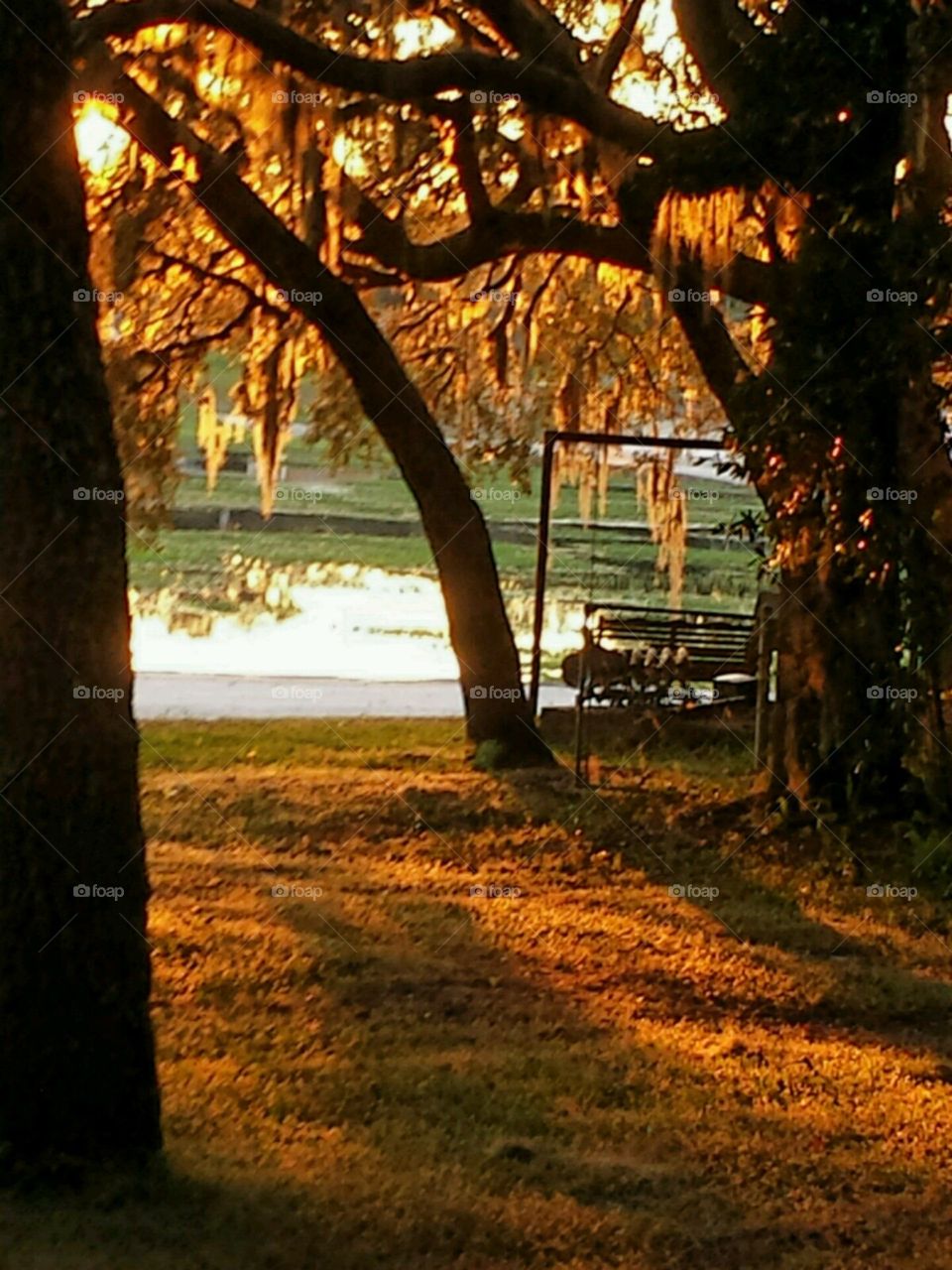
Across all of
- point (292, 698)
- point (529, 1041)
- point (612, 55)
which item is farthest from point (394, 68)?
point (292, 698)

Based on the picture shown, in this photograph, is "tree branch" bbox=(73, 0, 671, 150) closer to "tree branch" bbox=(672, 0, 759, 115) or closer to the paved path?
"tree branch" bbox=(672, 0, 759, 115)

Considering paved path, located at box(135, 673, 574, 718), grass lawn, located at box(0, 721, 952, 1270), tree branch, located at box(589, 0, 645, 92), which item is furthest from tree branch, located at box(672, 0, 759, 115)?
paved path, located at box(135, 673, 574, 718)

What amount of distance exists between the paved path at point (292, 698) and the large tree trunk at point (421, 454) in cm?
297

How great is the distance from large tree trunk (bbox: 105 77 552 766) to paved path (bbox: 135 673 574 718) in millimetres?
2971

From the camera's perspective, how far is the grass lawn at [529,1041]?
3.74 metres

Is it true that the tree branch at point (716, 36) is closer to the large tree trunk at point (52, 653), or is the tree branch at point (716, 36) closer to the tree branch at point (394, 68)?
the tree branch at point (394, 68)

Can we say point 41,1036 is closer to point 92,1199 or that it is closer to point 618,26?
point 92,1199

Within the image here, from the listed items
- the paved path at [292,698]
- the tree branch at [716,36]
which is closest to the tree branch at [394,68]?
the tree branch at [716,36]

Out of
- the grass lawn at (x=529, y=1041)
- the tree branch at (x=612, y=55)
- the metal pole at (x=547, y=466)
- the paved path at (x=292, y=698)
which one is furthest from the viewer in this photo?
the paved path at (x=292, y=698)

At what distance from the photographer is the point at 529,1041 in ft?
17.6

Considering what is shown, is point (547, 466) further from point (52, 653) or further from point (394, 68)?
point (52, 653)

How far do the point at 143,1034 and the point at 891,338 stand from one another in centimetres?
523

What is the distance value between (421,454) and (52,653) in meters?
6.86

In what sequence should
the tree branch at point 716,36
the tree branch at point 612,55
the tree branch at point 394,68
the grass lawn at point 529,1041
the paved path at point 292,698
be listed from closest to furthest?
the grass lawn at point 529,1041
the tree branch at point 394,68
the tree branch at point 716,36
the tree branch at point 612,55
the paved path at point 292,698
